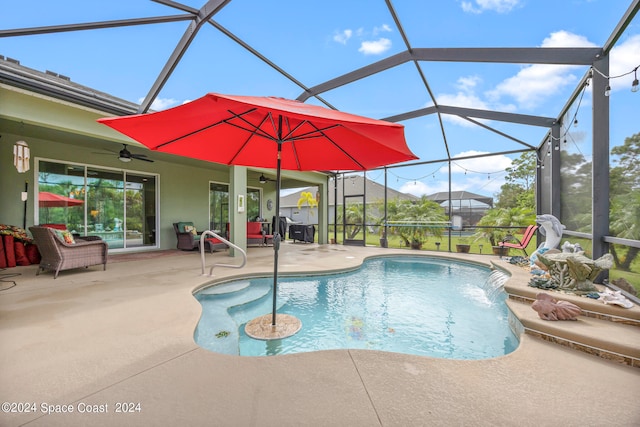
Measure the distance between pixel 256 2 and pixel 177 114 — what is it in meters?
3.46

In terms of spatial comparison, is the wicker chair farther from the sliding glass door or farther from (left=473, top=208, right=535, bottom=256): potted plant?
(left=473, top=208, right=535, bottom=256): potted plant

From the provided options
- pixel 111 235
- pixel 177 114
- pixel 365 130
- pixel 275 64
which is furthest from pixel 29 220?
pixel 365 130

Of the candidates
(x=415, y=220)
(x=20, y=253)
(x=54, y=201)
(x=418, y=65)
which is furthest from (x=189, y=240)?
(x=415, y=220)

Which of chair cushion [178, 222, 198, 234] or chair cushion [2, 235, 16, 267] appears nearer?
chair cushion [2, 235, 16, 267]

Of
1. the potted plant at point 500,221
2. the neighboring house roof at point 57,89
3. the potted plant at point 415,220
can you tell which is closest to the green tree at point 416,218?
the potted plant at point 415,220

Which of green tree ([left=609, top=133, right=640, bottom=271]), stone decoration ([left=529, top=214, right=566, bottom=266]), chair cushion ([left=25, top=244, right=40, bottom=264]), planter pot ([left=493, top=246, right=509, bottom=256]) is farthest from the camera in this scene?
planter pot ([left=493, top=246, right=509, bottom=256])

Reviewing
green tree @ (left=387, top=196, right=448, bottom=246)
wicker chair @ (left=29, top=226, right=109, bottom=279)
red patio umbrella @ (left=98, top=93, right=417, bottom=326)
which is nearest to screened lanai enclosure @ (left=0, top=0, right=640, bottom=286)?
wicker chair @ (left=29, top=226, right=109, bottom=279)

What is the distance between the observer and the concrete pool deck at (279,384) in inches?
57.6

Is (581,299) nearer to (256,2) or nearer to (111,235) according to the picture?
(256,2)

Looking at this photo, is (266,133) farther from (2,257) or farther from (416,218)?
(416,218)

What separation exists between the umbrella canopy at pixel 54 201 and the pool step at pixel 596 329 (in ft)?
31.4

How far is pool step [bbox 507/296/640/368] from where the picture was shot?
214 centimetres

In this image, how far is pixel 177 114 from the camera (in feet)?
6.73

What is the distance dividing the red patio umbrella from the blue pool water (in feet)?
2.03
